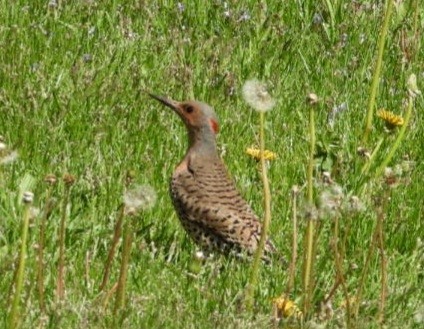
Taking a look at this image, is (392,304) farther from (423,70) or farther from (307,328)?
(423,70)

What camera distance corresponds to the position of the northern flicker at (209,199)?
21.2 feet

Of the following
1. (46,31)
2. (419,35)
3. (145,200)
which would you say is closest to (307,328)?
(145,200)

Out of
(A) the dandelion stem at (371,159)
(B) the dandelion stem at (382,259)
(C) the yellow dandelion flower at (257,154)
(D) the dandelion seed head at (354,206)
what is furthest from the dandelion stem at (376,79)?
Result: (D) the dandelion seed head at (354,206)

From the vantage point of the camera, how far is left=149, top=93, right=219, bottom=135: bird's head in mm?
6898

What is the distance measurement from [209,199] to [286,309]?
1473 mm

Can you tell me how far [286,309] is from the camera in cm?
523

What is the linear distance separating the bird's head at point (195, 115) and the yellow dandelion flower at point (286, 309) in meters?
1.69

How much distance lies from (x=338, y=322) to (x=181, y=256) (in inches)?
40.3

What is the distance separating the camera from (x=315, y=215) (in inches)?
187

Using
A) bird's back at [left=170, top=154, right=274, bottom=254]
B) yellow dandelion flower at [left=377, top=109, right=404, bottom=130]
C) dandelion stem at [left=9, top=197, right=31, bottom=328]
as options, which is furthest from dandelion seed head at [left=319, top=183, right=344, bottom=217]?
yellow dandelion flower at [left=377, top=109, right=404, bottom=130]

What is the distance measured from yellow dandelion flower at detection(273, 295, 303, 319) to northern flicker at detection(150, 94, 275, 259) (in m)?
0.87

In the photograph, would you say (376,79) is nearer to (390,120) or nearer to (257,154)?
(390,120)

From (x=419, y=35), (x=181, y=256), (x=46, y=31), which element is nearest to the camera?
(x=181, y=256)

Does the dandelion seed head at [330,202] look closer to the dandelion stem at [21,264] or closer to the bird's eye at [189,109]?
the dandelion stem at [21,264]
